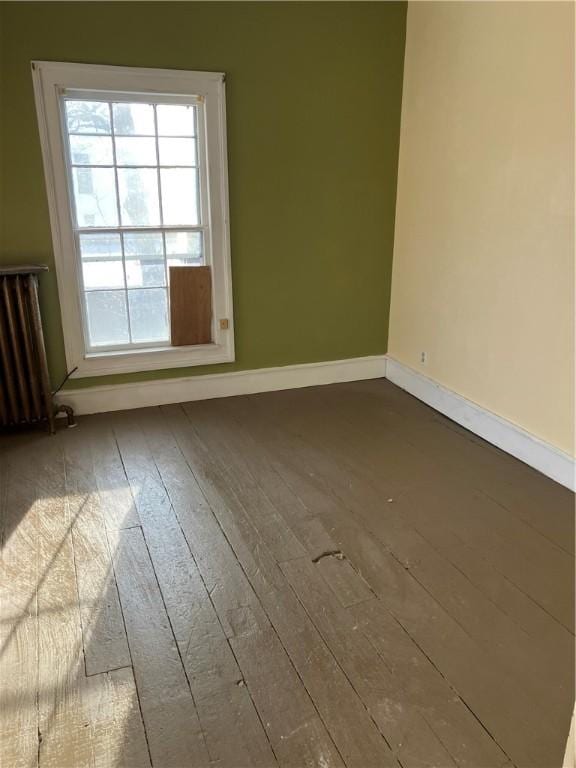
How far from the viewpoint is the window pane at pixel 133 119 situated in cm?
339

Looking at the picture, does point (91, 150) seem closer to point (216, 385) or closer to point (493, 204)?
point (216, 385)

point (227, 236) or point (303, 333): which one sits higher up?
point (227, 236)

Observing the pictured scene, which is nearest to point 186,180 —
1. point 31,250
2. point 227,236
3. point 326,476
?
point 227,236

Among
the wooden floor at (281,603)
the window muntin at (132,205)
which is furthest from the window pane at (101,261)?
the wooden floor at (281,603)

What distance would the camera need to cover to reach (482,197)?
3285 millimetres

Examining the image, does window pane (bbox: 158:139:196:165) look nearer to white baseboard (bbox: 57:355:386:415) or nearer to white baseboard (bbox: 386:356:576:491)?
white baseboard (bbox: 57:355:386:415)

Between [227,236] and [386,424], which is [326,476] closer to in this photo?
[386,424]

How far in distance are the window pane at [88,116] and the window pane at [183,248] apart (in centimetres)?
71

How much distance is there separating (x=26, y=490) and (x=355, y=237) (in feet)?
8.74

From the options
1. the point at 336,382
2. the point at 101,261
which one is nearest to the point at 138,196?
the point at 101,261

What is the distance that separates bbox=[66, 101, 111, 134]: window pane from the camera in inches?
130

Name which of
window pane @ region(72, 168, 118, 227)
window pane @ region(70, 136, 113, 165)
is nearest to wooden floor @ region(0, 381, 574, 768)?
window pane @ region(72, 168, 118, 227)

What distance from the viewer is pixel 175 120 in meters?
3.52

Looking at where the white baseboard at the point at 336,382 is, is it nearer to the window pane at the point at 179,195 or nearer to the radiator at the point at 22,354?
the radiator at the point at 22,354
